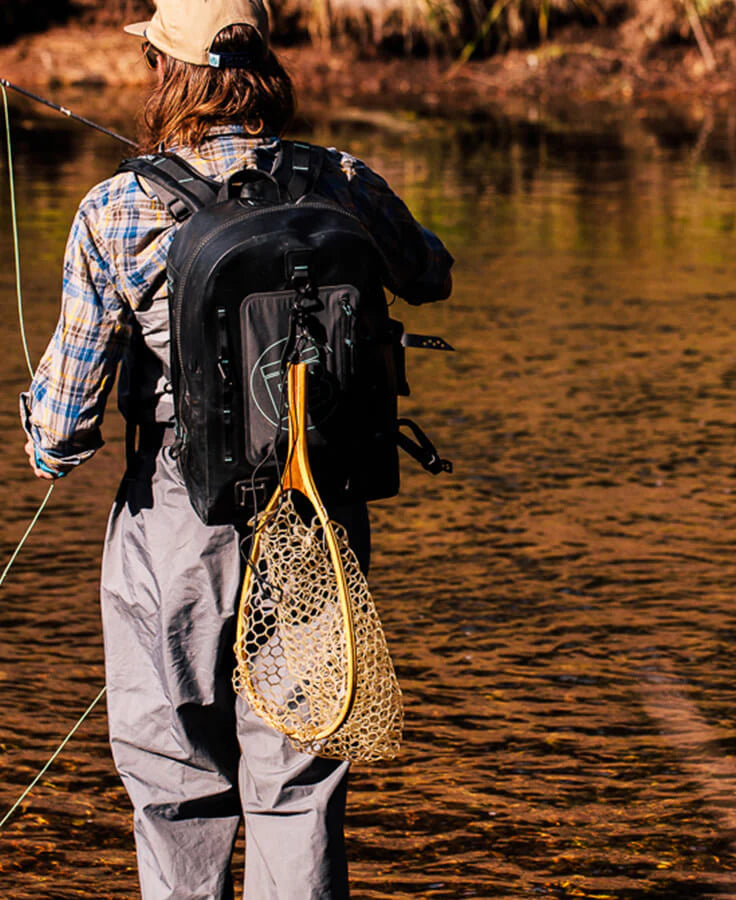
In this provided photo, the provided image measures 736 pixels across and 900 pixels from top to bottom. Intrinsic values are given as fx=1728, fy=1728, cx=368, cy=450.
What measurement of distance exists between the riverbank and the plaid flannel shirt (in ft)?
59.0

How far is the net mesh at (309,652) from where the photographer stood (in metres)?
2.68

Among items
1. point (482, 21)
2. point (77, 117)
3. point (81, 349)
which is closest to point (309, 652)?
point (81, 349)

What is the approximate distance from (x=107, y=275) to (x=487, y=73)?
19.9 metres

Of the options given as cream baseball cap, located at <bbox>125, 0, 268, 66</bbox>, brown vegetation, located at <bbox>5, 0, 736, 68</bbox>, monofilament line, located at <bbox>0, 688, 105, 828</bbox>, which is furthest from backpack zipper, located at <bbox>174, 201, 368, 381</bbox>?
brown vegetation, located at <bbox>5, 0, 736, 68</bbox>

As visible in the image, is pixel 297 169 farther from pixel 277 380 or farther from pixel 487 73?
pixel 487 73

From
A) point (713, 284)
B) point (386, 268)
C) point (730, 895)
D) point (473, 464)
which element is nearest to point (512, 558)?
point (473, 464)

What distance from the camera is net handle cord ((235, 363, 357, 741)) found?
257 cm

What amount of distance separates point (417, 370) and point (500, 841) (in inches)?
178

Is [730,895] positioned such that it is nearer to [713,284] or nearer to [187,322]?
[187,322]

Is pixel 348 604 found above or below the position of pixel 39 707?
above

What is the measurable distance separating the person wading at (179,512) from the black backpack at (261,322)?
7cm

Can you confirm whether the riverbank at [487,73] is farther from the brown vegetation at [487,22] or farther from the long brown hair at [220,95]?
the long brown hair at [220,95]

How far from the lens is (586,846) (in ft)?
12.1

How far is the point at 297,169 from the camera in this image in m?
2.69
